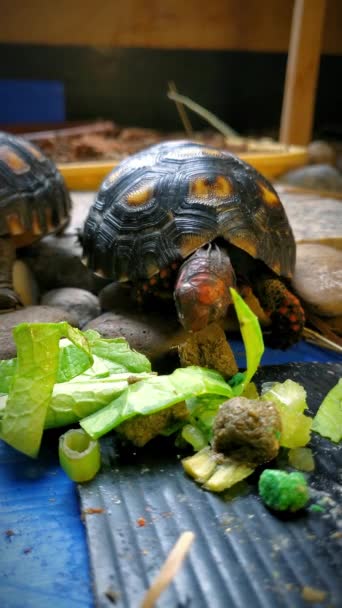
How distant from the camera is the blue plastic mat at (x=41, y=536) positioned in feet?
4.52

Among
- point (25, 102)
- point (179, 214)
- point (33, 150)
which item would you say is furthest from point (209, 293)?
point (25, 102)

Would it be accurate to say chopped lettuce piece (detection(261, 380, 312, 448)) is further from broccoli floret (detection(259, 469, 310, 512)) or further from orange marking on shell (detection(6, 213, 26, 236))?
orange marking on shell (detection(6, 213, 26, 236))

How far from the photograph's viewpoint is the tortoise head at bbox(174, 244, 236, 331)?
208 centimetres

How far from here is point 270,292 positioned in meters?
2.65

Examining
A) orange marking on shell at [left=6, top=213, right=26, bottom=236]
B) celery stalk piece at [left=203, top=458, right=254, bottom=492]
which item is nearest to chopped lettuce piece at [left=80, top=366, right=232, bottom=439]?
celery stalk piece at [left=203, top=458, right=254, bottom=492]

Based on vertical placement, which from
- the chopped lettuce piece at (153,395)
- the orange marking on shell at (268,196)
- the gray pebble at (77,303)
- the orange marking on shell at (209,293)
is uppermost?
the orange marking on shell at (268,196)

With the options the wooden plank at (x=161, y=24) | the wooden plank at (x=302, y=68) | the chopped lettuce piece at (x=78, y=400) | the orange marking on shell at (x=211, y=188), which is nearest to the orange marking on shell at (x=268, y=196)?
the orange marking on shell at (x=211, y=188)

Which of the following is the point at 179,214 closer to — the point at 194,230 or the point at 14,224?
the point at 194,230

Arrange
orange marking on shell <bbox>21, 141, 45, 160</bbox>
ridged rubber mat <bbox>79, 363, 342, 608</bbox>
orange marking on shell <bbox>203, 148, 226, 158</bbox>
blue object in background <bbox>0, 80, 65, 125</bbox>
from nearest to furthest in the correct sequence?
ridged rubber mat <bbox>79, 363, 342, 608</bbox>, orange marking on shell <bbox>203, 148, 226, 158</bbox>, orange marking on shell <bbox>21, 141, 45, 160</bbox>, blue object in background <bbox>0, 80, 65, 125</bbox>

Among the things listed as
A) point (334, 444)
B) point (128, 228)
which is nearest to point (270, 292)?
point (128, 228)

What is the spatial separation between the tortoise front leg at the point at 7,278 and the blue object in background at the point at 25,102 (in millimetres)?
3380

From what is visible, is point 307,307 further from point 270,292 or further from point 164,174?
point 164,174

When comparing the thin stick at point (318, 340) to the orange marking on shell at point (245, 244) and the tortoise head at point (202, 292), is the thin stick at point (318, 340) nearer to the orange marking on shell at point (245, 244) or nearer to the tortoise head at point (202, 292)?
the orange marking on shell at point (245, 244)

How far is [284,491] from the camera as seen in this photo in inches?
62.2
